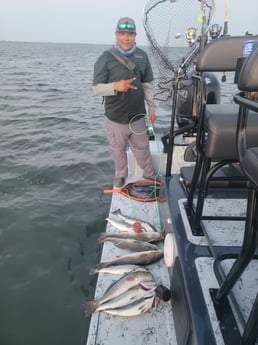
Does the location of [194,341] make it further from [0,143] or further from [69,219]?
[0,143]

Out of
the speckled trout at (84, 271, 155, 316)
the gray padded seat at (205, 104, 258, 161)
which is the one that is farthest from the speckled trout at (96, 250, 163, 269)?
the gray padded seat at (205, 104, 258, 161)

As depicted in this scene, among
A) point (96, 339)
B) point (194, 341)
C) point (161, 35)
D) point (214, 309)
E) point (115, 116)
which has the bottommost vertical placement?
point (96, 339)

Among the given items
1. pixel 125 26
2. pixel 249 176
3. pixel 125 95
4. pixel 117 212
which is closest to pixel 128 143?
pixel 125 95

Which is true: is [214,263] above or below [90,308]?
above

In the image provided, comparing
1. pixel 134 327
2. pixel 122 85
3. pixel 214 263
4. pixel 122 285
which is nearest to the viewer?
pixel 214 263

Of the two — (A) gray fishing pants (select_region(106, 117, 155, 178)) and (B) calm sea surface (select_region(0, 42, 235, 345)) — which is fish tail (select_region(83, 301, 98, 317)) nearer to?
(B) calm sea surface (select_region(0, 42, 235, 345))

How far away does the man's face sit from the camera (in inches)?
170

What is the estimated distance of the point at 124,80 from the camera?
4.23m

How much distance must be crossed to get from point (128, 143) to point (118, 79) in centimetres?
105

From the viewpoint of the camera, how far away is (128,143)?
5055 mm

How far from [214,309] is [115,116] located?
334cm

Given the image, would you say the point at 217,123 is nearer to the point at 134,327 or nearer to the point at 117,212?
the point at 134,327

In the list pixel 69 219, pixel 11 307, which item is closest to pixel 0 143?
pixel 69 219

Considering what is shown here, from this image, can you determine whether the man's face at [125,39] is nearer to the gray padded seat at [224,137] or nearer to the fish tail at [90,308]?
the gray padded seat at [224,137]
